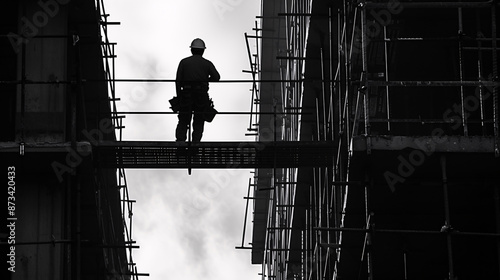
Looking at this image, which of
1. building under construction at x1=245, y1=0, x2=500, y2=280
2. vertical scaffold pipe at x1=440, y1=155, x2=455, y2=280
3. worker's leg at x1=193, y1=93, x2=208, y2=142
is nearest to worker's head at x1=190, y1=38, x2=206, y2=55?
worker's leg at x1=193, y1=93, x2=208, y2=142

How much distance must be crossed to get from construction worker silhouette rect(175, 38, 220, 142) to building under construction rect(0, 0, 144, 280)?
54.9 inches

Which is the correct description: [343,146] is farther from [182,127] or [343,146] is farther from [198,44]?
[198,44]

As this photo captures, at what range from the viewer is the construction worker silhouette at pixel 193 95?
24.4 meters

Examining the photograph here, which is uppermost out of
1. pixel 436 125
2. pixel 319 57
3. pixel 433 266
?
pixel 319 57

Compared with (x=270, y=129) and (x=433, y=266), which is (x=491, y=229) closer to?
(x=433, y=266)

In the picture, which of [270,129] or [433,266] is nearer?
[433,266]

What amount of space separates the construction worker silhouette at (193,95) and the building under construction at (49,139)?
54.9 inches

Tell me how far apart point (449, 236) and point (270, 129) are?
25.0m

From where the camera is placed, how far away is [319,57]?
2705 cm

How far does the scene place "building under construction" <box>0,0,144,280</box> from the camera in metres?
22.1

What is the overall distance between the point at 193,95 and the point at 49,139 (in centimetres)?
312

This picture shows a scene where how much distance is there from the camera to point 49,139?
22.3 m

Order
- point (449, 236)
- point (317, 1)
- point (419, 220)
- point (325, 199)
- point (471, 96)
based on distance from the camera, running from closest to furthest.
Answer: point (449, 236) < point (419, 220) < point (471, 96) < point (317, 1) < point (325, 199)

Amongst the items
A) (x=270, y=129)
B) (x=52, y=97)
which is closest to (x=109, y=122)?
(x=52, y=97)
